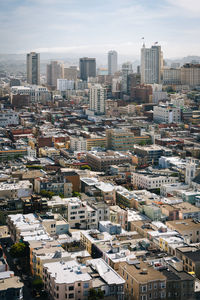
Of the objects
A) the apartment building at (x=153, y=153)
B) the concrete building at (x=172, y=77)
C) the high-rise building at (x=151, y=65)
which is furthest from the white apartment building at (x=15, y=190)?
the concrete building at (x=172, y=77)

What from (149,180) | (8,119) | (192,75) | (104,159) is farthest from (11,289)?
(192,75)

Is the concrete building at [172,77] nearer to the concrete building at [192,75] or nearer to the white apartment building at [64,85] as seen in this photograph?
the concrete building at [192,75]

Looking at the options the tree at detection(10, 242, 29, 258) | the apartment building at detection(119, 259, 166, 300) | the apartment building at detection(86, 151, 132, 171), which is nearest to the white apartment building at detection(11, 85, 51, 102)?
the apartment building at detection(86, 151, 132, 171)

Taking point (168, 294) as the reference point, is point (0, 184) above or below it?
above

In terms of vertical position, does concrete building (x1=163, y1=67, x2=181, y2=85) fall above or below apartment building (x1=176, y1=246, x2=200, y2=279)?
above

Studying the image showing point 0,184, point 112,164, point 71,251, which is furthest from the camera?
point 112,164

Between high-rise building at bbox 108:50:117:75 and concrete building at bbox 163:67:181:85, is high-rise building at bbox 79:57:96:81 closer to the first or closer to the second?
concrete building at bbox 163:67:181:85

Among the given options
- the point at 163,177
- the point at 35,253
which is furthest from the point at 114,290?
the point at 163,177

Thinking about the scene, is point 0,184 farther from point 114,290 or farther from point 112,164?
point 114,290
